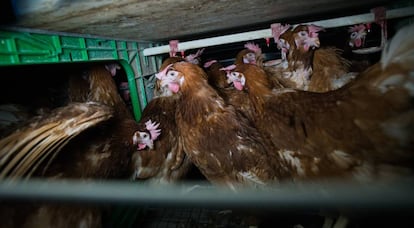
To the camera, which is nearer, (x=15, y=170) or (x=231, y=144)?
(x=15, y=170)

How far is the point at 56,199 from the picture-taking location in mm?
441

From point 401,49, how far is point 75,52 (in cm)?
198

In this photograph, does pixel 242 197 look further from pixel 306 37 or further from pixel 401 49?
pixel 306 37

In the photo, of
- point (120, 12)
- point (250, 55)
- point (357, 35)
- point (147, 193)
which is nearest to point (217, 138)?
point (120, 12)

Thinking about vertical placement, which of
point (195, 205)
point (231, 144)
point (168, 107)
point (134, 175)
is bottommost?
point (134, 175)

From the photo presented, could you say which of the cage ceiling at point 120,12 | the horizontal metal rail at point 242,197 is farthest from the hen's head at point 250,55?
the horizontal metal rail at point 242,197

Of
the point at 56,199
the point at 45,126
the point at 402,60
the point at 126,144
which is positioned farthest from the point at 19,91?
the point at 402,60

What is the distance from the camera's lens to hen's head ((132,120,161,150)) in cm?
190

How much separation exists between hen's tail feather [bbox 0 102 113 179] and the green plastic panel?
1.43 feet

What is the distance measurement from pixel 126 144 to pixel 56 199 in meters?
1.42

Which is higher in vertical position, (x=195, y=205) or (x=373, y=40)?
(x=373, y=40)

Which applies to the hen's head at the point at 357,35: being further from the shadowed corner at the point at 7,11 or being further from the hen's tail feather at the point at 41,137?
the shadowed corner at the point at 7,11

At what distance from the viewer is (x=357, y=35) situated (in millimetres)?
2520

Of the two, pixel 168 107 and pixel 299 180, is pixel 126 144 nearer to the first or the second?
pixel 168 107
